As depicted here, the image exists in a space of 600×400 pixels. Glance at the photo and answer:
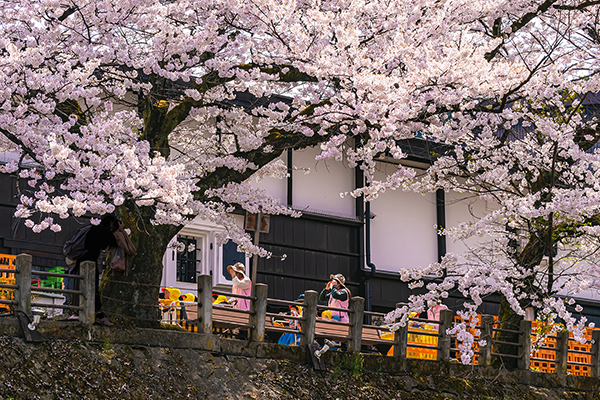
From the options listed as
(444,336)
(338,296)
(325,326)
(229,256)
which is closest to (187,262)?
(229,256)

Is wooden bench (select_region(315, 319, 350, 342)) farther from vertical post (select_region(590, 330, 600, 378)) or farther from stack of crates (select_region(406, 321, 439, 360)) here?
vertical post (select_region(590, 330, 600, 378))

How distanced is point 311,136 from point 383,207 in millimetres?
9862

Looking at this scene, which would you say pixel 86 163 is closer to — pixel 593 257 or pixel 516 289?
pixel 516 289

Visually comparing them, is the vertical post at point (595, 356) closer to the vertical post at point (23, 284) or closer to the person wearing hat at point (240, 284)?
the person wearing hat at point (240, 284)

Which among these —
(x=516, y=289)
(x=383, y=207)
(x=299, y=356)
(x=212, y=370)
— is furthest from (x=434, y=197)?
(x=212, y=370)

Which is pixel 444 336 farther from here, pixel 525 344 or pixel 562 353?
pixel 562 353

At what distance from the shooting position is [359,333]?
54.9 ft

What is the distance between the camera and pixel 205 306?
49.6 feet

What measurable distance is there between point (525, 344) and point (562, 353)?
4.29 feet

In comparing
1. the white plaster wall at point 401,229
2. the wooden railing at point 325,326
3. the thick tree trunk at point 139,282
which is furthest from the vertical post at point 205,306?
the white plaster wall at point 401,229

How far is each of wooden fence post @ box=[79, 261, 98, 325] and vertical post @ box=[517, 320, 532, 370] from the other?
30.6ft

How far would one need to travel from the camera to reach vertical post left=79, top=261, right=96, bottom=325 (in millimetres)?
13750

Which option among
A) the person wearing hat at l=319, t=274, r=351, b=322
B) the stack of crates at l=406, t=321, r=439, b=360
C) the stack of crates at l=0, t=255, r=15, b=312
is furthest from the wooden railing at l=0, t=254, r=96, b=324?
the stack of crates at l=406, t=321, r=439, b=360

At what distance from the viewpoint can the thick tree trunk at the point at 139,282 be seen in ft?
48.8
